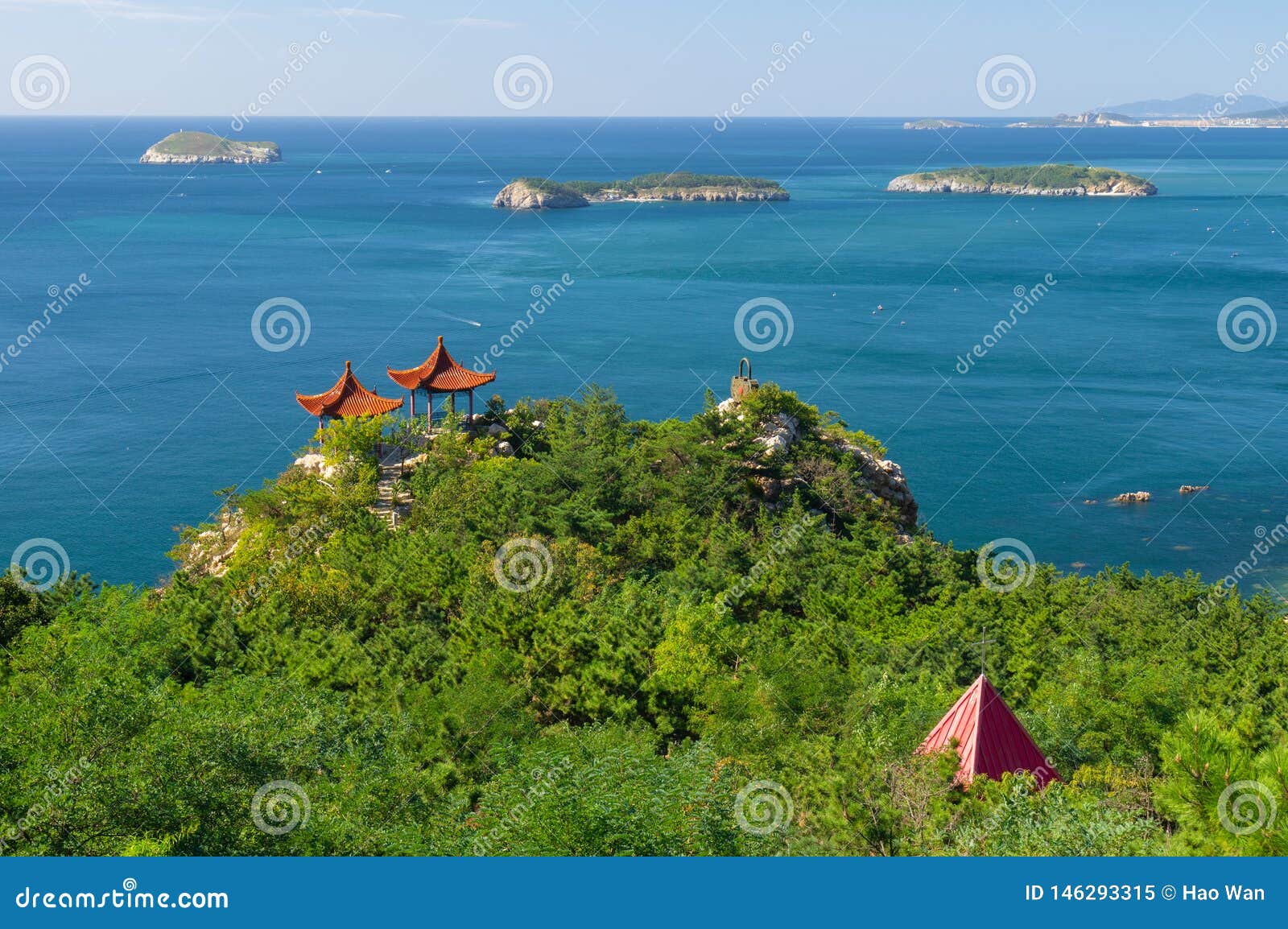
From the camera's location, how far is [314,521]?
101ft

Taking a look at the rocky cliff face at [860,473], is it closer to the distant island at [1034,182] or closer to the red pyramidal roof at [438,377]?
the red pyramidal roof at [438,377]

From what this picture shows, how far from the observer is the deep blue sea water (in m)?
47.1

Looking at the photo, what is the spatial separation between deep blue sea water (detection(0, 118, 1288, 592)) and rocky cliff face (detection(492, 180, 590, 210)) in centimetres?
526

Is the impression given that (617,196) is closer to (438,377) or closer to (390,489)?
(438,377)

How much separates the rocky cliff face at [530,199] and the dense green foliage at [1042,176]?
181 ft

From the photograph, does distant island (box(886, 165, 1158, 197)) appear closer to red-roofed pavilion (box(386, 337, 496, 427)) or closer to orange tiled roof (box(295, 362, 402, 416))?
red-roofed pavilion (box(386, 337, 496, 427))

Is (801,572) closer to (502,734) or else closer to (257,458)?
(502,734)

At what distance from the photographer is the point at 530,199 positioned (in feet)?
447

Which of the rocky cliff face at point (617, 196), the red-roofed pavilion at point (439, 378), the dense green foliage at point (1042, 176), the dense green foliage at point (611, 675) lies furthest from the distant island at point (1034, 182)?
the red-roofed pavilion at point (439, 378)

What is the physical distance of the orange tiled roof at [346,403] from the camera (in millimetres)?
33531

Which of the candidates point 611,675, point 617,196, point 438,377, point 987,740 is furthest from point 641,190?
point 987,740

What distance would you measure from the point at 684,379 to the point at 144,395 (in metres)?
26.7

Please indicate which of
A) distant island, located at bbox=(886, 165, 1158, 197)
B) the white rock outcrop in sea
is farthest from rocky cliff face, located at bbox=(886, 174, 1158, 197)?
the white rock outcrop in sea

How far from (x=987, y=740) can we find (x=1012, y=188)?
15699 centimetres
